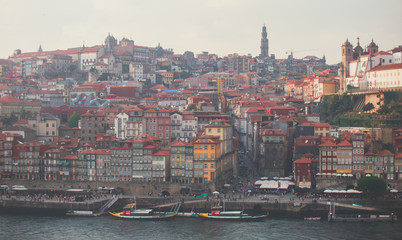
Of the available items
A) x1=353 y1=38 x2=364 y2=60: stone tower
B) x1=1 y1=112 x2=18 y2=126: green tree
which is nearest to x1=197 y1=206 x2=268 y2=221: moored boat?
x1=1 y1=112 x2=18 y2=126: green tree

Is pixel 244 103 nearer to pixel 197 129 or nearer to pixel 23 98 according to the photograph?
pixel 197 129

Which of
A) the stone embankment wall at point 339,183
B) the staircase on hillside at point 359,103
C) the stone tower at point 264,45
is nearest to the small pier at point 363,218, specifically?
the stone embankment wall at point 339,183

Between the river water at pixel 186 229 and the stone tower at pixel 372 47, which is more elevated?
the stone tower at pixel 372 47

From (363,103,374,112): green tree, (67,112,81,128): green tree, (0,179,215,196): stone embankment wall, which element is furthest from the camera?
(67,112,81,128): green tree

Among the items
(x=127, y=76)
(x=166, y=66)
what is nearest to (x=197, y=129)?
(x=127, y=76)

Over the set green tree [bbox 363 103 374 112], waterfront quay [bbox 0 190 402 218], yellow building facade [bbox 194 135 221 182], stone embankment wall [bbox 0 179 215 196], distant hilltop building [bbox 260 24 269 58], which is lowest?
waterfront quay [bbox 0 190 402 218]

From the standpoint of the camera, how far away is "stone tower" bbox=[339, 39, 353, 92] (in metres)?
97.3

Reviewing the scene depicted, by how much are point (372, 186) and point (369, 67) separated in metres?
38.1

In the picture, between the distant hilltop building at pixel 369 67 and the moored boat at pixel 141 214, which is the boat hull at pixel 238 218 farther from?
the distant hilltop building at pixel 369 67

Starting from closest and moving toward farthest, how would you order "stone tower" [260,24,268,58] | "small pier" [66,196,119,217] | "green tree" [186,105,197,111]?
"small pier" [66,196,119,217] → "green tree" [186,105,197,111] → "stone tower" [260,24,268,58]

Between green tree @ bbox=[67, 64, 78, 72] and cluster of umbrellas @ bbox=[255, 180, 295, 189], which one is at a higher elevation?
green tree @ bbox=[67, 64, 78, 72]

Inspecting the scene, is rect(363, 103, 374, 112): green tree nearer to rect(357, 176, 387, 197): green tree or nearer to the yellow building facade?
rect(357, 176, 387, 197): green tree

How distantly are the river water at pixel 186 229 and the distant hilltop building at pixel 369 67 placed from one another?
122ft

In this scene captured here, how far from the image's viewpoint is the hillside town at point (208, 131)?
2534 inches
